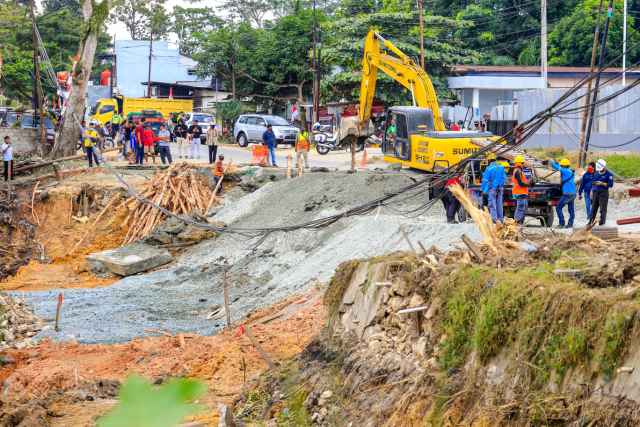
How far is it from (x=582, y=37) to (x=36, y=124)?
3090cm

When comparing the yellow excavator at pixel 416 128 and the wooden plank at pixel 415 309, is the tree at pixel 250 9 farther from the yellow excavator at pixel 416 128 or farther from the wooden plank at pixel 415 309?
the wooden plank at pixel 415 309

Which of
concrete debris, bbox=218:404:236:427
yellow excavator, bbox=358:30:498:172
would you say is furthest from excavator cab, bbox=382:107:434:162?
concrete debris, bbox=218:404:236:427

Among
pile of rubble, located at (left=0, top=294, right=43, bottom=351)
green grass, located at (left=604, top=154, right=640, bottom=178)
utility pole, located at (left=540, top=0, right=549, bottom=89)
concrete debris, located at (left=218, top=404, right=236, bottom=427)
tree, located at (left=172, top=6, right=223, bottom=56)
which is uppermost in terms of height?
tree, located at (left=172, top=6, right=223, bottom=56)

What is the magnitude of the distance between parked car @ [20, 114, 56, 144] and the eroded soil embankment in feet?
94.9

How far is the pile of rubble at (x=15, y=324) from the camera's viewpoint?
1795 cm

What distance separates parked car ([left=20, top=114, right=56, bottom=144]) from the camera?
39.8m

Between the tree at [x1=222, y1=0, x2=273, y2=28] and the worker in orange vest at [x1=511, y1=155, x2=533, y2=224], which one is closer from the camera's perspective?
the worker in orange vest at [x1=511, y1=155, x2=533, y2=224]

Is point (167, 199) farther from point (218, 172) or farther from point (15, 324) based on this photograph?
point (15, 324)

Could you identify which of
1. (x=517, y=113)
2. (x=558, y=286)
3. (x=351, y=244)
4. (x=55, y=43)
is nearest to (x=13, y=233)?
(x=351, y=244)

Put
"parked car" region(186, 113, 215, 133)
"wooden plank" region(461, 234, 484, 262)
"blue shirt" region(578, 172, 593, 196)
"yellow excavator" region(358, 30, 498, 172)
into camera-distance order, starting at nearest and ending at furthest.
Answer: "wooden plank" region(461, 234, 484, 262) → "blue shirt" region(578, 172, 593, 196) → "yellow excavator" region(358, 30, 498, 172) → "parked car" region(186, 113, 215, 133)

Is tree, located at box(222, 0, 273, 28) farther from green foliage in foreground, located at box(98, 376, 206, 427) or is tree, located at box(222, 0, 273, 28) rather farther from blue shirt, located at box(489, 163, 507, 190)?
green foliage in foreground, located at box(98, 376, 206, 427)

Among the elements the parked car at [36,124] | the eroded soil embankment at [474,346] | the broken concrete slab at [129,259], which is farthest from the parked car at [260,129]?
the eroded soil embankment at [474,346]

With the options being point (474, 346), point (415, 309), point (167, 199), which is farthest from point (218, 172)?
point (474, 346)

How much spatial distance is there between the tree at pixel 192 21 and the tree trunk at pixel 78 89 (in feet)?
113
